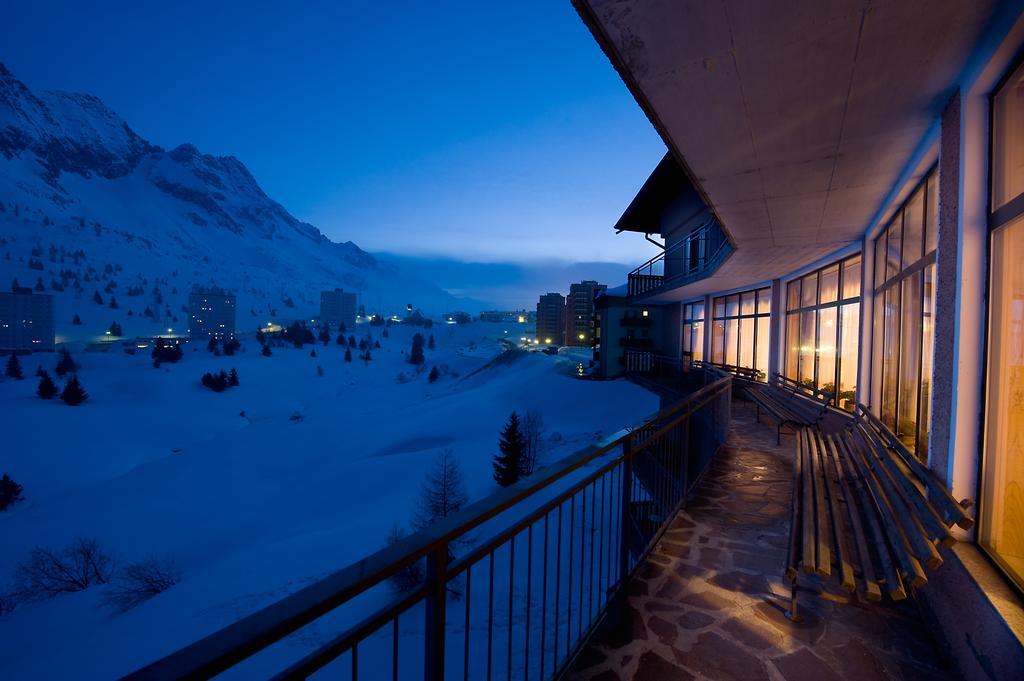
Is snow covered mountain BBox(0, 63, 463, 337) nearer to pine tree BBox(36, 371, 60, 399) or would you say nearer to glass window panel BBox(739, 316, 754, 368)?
pine tree BBox(36, 371, 60, 399)

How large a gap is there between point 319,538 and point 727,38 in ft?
67.1

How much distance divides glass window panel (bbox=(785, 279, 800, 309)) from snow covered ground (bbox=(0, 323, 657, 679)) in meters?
10.4

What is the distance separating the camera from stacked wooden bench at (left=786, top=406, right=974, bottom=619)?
2.86m

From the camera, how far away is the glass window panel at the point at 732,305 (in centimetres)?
1719

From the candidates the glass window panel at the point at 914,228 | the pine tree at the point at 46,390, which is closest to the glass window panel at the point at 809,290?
the glass window panel at the point at 914,228

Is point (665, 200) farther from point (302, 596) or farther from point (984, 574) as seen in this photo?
point (302, 596)

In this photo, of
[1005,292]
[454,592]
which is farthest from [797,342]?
[454,592]

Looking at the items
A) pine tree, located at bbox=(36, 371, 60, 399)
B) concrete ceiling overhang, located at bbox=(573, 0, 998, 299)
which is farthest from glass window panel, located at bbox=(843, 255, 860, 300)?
pine tree, located at bbox=(36, 371, 60, 399)

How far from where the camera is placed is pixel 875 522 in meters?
3.68

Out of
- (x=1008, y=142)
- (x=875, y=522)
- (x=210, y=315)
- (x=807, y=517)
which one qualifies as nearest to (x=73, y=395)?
(x=210, y=315)

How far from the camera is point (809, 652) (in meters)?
3.12

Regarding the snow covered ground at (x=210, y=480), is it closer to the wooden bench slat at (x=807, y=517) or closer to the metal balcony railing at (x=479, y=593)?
the metal balcony railing at (x=479, y=593)

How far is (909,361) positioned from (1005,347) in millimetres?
2842

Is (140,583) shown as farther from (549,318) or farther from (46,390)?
(549,318)
